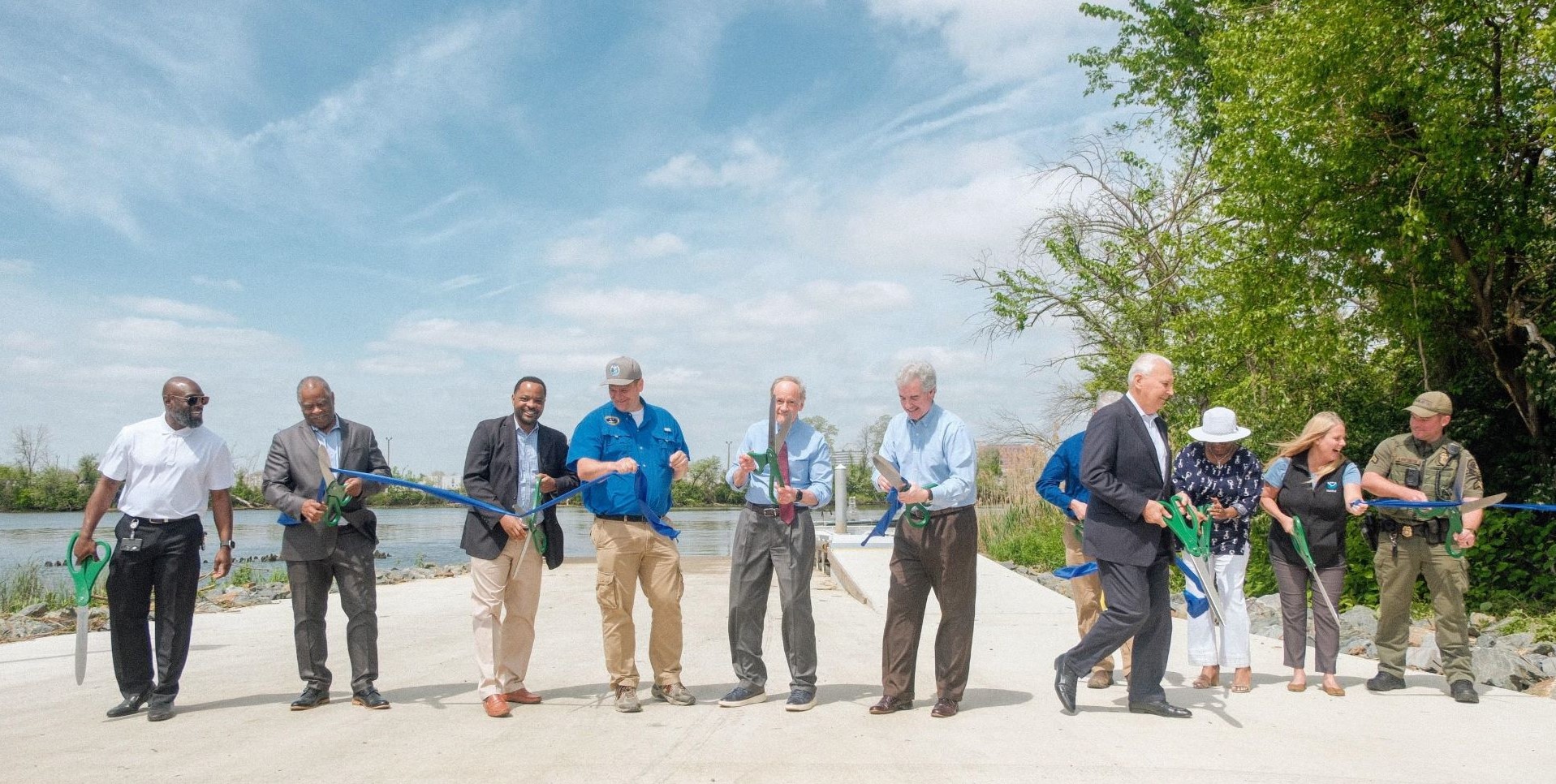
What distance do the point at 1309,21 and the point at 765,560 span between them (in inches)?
337

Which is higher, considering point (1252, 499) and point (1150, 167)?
point (1150, 167)

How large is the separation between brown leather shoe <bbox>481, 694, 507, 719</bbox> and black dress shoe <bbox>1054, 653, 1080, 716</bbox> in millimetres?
2954

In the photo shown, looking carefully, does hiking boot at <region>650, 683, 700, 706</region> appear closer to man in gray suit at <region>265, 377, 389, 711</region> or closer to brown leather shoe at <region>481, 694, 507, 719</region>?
brown leather shoe at <region>481, 694, 507, 719</region>

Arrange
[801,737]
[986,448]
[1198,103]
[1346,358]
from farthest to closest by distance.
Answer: [986,448] < [1198,103] < [1346,358] < [801,737]

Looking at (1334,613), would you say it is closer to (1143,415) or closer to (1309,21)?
(1143,415)

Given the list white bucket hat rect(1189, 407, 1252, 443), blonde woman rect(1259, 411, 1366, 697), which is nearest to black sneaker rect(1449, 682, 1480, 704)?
blonde woman rect(1259, 411, 1366, 697)

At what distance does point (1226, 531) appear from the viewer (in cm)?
644

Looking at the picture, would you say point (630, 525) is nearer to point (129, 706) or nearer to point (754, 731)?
point (754, 731)

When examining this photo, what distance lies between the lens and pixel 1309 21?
425 inches

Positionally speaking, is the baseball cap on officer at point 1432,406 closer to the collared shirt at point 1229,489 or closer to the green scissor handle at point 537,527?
the collared shirt at point 1229,489

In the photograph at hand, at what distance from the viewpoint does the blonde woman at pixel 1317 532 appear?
644 centimetres

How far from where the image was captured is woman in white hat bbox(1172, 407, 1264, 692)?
20.9ft

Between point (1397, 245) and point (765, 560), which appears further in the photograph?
point (1397, 245)

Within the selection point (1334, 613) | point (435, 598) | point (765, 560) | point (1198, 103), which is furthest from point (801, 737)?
point (1198, 103)
